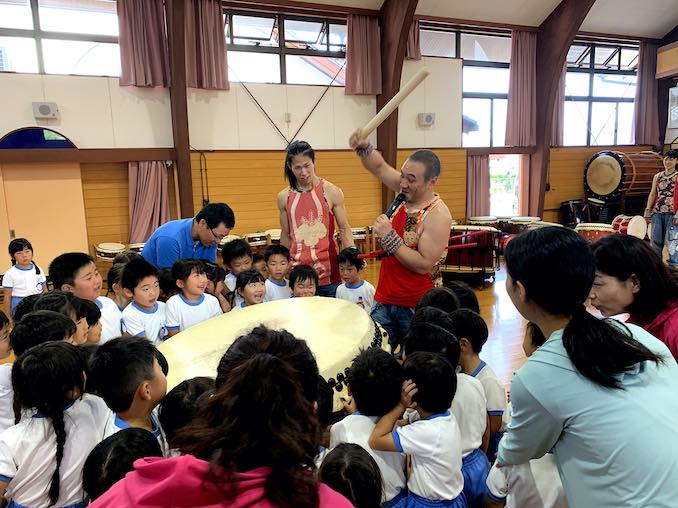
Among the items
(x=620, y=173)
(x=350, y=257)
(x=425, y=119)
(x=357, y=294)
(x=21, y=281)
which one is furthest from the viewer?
(x=620, y=173)

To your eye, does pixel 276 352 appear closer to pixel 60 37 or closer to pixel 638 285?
pixel 638 285

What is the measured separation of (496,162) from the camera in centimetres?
928

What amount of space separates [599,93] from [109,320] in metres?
10.4

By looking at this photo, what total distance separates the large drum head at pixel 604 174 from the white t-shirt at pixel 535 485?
8.86 m

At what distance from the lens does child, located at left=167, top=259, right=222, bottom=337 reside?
2584mm

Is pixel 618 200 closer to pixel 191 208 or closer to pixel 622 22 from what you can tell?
pixel 622 22

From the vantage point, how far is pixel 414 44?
7.78 meters

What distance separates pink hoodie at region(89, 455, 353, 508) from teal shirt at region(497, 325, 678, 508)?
618 mm

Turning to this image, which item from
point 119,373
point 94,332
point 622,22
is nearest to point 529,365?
point 119,373

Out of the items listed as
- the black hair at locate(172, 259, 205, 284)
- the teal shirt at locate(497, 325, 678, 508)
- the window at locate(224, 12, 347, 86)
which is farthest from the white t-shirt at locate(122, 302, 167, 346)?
the window at locate(224, 12, 347, 86)

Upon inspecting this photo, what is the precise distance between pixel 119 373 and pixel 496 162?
29.5 feet

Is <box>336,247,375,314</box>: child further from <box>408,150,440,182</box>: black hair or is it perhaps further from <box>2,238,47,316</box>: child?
<box>2,238,47,316</box>: child

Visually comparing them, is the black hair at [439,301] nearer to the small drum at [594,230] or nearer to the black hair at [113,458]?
the black hair at [113,458]

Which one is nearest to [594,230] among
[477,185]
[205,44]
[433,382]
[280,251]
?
[477,185]
